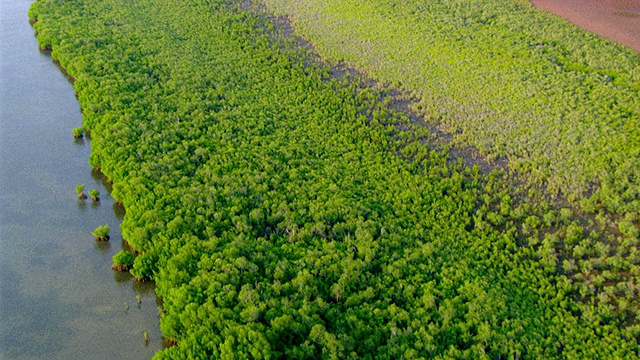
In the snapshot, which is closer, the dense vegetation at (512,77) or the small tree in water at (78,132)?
the dense vegetation at (512,77)

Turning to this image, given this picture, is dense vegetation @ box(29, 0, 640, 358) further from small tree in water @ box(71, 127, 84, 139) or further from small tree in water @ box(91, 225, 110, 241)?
small tree in water @ box(91, 225, 110, 241)

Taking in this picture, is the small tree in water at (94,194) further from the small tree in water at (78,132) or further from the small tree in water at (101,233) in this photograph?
the small tree in water at (78,132)

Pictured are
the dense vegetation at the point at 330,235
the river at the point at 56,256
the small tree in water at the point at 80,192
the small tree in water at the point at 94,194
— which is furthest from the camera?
the small tree in water at the point at 80,192

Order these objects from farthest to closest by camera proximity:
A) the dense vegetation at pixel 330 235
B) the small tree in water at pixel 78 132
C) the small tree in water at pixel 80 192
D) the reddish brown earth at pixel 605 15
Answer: the reddish brown earth at pixel 605 15 → the small tree in water at pixel 78 132 → the small tree in water at pixel 80 192 → the dense vegetation at pixel 330 235

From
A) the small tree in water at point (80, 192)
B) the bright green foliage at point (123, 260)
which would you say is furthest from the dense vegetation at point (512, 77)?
the small tree in water at point (80, 192)

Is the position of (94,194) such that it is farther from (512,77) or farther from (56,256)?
(512,77)

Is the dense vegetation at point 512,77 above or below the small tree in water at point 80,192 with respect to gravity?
above
